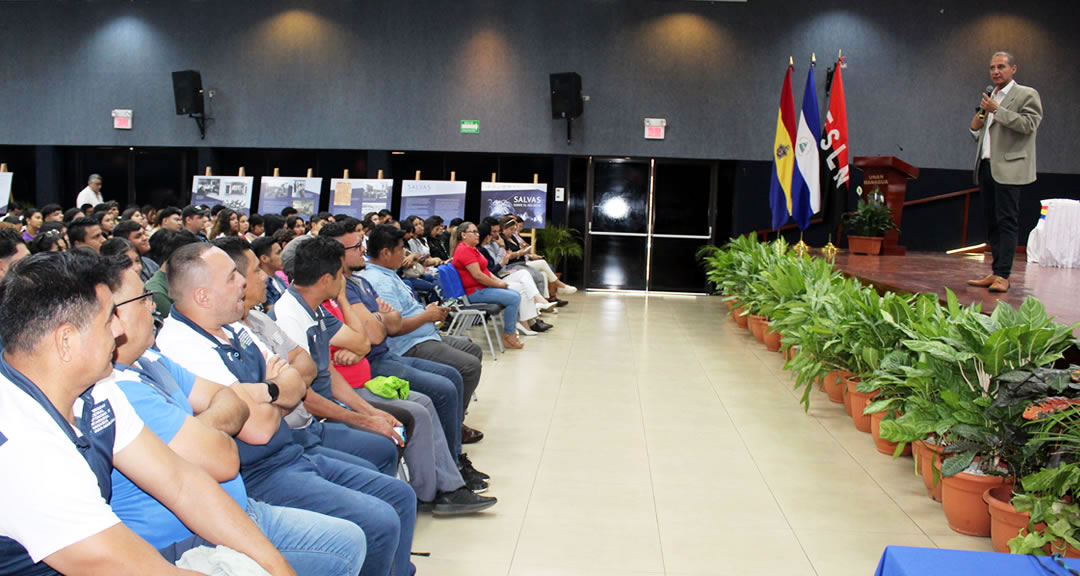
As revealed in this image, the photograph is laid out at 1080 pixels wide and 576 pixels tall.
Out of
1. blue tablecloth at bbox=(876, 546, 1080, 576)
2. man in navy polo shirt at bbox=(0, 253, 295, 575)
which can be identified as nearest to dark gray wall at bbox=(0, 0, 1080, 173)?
blue tablecloth at bbox=(876, 546, 1080, 576)

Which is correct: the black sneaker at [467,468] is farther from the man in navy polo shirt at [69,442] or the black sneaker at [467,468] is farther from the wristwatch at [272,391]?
the man in navy polo shirt at [69,442]

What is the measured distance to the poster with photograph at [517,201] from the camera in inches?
452

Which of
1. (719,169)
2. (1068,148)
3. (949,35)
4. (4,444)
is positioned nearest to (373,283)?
(4,444)

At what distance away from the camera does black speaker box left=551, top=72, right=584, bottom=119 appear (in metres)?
11.2

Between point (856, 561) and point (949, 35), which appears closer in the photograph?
point (856, 561)

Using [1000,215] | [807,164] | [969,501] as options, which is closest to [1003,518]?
[969,501]

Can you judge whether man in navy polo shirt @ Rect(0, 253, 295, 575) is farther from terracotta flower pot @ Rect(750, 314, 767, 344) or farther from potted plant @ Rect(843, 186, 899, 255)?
potted plant @ Rect(843, 186, 899, 255)

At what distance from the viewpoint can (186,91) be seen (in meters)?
11.5

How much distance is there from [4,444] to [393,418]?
189 centimetres

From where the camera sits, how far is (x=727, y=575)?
2.88 meters

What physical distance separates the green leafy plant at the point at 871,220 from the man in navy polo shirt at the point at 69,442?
9.05 metres

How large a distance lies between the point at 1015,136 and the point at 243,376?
185 inches

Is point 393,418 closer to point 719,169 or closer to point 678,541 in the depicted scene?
→ point 678,541

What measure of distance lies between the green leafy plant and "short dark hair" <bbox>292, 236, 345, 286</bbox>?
7814 millimetres
